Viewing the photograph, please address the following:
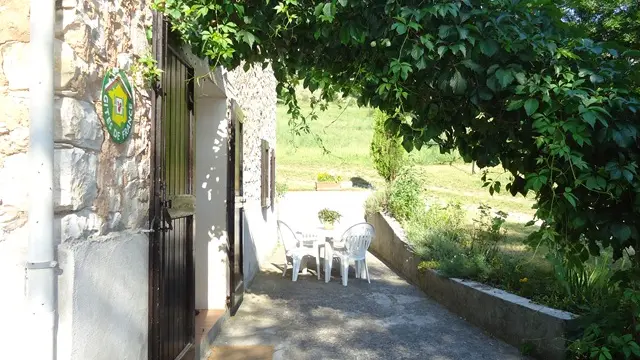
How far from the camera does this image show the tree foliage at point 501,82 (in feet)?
8.07

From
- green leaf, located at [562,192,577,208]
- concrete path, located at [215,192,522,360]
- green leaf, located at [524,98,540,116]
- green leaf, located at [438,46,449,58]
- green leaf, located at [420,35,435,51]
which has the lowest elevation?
concrete path, located at [215,192,522,360]

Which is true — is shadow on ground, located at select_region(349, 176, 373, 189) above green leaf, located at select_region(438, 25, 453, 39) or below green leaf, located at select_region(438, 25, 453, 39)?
below

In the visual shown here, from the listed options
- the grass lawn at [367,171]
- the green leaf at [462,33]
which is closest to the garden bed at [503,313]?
the green leaf at [462,33]

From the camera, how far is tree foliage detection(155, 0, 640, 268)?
2.46 meters

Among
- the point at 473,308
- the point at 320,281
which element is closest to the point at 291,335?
the point at 473,308

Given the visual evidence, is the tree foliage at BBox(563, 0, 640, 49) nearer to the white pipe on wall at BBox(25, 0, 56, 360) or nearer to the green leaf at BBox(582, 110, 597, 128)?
the green leaf at BBox(582, 110, 597, 128)

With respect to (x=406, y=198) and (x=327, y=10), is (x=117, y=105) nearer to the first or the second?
(x=327, y=10)

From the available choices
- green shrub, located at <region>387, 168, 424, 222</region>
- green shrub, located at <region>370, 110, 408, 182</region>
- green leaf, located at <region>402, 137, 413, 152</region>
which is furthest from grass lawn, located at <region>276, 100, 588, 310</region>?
green leaf, located at <region>402, 137, 413, 152</region>

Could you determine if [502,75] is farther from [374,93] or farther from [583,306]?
[583,306]

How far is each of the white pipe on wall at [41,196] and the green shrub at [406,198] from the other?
765cm

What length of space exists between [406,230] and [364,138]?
86.8ft

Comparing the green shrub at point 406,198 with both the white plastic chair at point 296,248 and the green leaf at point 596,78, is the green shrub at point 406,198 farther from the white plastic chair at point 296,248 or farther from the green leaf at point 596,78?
the green leaf at point 596,78

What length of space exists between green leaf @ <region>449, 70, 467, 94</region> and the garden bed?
7.43 ft

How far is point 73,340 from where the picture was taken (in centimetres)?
174
